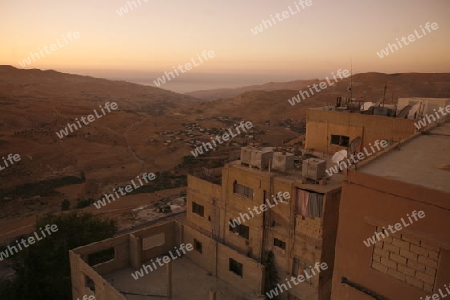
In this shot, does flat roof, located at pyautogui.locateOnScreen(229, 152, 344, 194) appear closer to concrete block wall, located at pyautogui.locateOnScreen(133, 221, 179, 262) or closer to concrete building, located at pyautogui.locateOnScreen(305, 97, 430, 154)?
concrete building, located at pyautogui.locateOnScreen(305, 97, 430, 154)

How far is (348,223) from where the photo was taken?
314 inches

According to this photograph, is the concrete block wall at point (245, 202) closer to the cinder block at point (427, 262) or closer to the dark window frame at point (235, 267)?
the dark window frame at point (235, 267)

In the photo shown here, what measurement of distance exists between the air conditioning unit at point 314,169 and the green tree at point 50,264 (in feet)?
45.9

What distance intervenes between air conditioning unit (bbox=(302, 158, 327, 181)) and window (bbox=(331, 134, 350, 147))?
5.43m

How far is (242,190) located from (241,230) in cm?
224

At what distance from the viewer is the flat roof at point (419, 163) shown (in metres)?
7.52

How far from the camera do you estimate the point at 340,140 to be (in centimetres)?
2012

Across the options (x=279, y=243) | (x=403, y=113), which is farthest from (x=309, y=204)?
(x=403, y=113)

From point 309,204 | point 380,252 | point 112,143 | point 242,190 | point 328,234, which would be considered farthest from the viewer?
point 112,143

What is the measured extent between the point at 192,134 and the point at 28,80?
122 metres

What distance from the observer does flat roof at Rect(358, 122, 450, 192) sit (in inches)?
296

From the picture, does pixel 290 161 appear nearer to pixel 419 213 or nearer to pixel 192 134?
pixel 419 213

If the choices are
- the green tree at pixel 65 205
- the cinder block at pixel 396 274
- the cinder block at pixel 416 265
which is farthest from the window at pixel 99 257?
the cinder block at pixel 416 265

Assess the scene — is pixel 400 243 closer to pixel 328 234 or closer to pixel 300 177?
pixel 328 234
